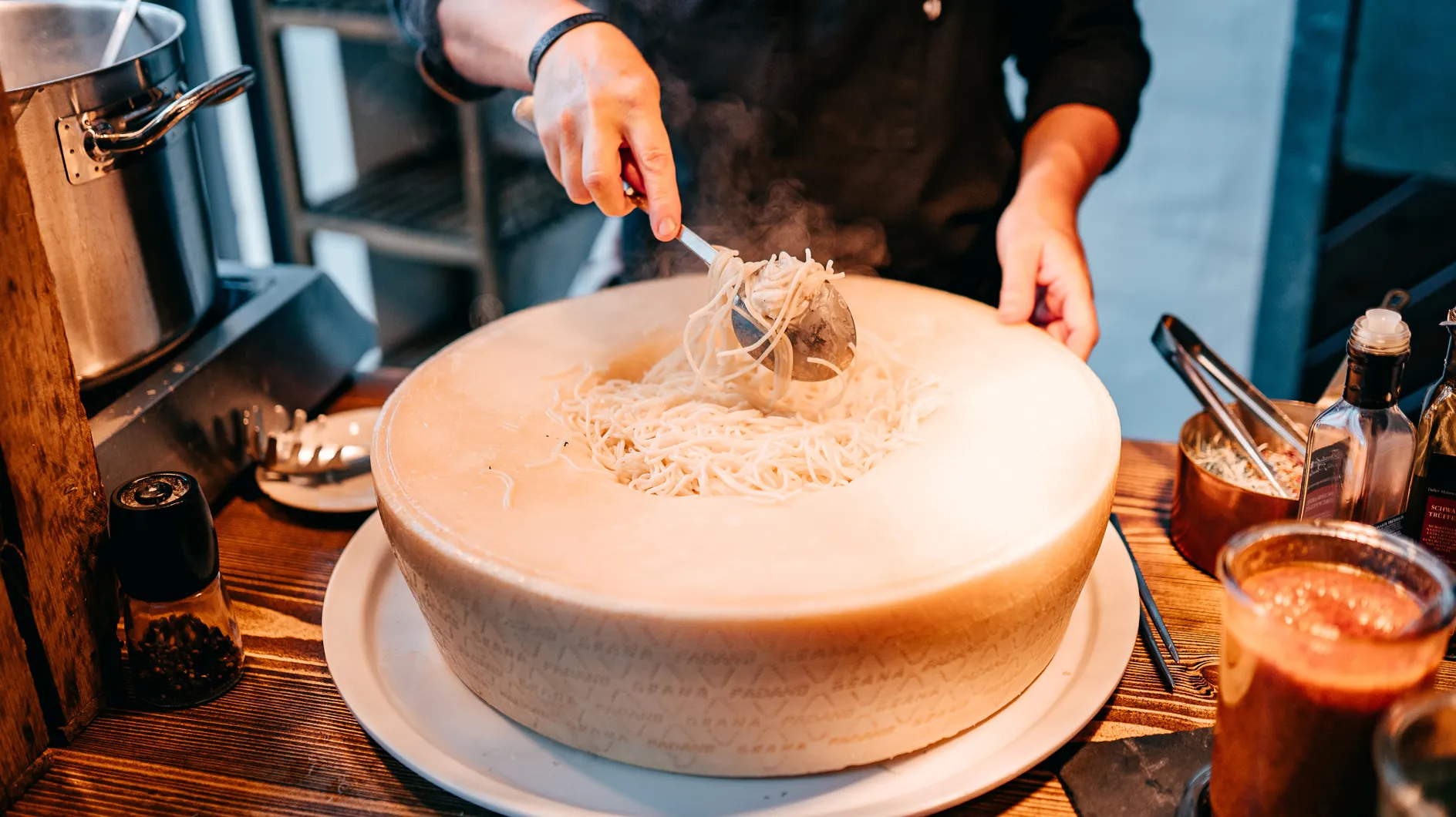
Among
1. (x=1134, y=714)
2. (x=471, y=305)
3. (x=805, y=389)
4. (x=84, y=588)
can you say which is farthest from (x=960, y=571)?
(x=471, y=305)

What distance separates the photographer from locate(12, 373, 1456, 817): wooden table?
117 centimetres

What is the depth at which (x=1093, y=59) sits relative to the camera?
6.71ft

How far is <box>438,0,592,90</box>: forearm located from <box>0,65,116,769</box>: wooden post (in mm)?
815

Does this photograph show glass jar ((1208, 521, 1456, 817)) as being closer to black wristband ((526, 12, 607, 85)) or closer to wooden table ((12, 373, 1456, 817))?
wooden table ((12, 373, 1456, 817))

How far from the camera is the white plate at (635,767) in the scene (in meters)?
1.12

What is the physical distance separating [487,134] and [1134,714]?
10.3ft

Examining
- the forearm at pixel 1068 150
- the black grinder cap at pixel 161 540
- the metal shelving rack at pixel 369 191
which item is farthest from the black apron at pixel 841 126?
the metal shelving rack at pixel 369 191

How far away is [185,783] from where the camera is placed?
3.91 feet

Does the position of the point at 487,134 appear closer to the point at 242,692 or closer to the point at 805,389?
the point at 805,389

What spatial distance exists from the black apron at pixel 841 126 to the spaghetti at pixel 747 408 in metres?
0.48

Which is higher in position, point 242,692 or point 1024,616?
point 1024,616

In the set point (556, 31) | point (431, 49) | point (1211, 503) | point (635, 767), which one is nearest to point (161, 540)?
point (635, 767)

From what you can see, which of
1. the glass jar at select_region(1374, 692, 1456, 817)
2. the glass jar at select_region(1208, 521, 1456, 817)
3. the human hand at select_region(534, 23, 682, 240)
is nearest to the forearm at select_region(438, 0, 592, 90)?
the human hand at select_region(534, 23, 682, 240)

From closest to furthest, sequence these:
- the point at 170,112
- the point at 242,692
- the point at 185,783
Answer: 1. the point at 185,783
2. the point at 242,692
3. the point at 170,112
